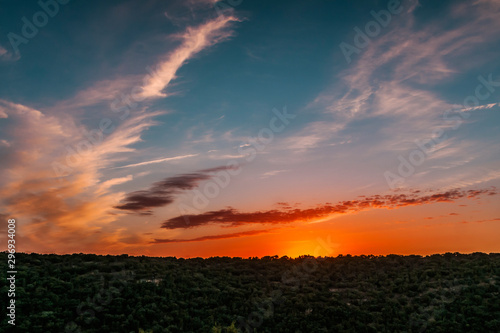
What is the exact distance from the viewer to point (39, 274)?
2669 cm

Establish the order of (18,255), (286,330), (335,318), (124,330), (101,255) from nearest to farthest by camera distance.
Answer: (124,330) → (286,330) → (335,318) → (18,255) → (101,255)

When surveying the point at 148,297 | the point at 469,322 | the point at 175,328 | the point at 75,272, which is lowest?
the point at 469,322

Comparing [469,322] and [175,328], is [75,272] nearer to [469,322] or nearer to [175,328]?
[175,328]

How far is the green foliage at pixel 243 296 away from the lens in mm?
22359

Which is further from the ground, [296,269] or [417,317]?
[296,269]

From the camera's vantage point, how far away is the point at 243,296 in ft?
92.2

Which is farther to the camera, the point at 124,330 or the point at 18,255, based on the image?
the point at 18,255

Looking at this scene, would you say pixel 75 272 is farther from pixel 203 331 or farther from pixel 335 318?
pixel 335 318

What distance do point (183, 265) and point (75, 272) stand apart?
948 cm

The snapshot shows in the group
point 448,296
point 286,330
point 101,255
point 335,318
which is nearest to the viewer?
point 286,330

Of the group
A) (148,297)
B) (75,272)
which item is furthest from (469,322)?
(75,272)

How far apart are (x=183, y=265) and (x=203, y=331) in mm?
12738

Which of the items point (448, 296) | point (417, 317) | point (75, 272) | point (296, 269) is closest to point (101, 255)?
point (75, 272)

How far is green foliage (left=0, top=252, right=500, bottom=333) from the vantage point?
22.4 m
